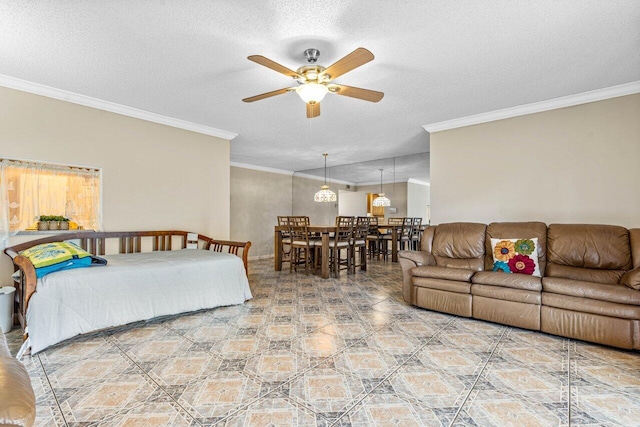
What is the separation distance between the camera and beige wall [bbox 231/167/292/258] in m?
7.17

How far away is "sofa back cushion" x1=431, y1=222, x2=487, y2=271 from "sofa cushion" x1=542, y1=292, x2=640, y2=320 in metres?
0.81

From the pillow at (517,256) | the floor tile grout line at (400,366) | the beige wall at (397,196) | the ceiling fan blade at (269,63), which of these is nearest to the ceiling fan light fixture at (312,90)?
the ceiling fan blade at (269,63)

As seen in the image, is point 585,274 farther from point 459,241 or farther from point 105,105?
point 105,105

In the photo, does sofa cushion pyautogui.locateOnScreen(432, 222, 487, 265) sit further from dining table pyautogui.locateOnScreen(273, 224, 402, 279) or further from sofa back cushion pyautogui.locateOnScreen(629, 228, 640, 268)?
dining table pyautogui.locateOnScreen(273, 224, 402, 279)

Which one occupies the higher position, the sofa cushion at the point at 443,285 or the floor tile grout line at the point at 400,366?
the sofa cushion at the point at 443,285

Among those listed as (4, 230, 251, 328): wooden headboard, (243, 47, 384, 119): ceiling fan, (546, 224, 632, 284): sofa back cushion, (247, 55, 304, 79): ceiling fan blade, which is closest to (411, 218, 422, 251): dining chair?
(546, 224, 632, 284): sofa back cushion

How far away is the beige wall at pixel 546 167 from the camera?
3287 mm

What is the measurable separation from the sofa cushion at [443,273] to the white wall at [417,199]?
18.1 ft

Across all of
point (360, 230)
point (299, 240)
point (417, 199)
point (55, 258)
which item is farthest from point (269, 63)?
point (417, 199)

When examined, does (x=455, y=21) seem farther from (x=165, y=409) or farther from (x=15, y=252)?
(x=15, y=252)

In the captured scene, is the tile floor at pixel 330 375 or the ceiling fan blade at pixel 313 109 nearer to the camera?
the tile floor at pixel 330 375

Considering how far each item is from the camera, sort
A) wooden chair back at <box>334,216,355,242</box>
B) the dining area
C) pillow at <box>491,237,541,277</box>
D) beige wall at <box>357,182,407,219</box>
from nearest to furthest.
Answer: pillow at <box>491,237,541,277</box>, the dining area, wooden chair back at <box>334,216,355,242</box>, beige wall at <box>357,182,407,219</box>

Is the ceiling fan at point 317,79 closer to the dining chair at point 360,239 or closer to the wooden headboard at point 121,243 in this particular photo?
the wooden headboard at point 121,243

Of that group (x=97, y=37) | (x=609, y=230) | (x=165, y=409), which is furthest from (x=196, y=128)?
(x=609, y=230)
